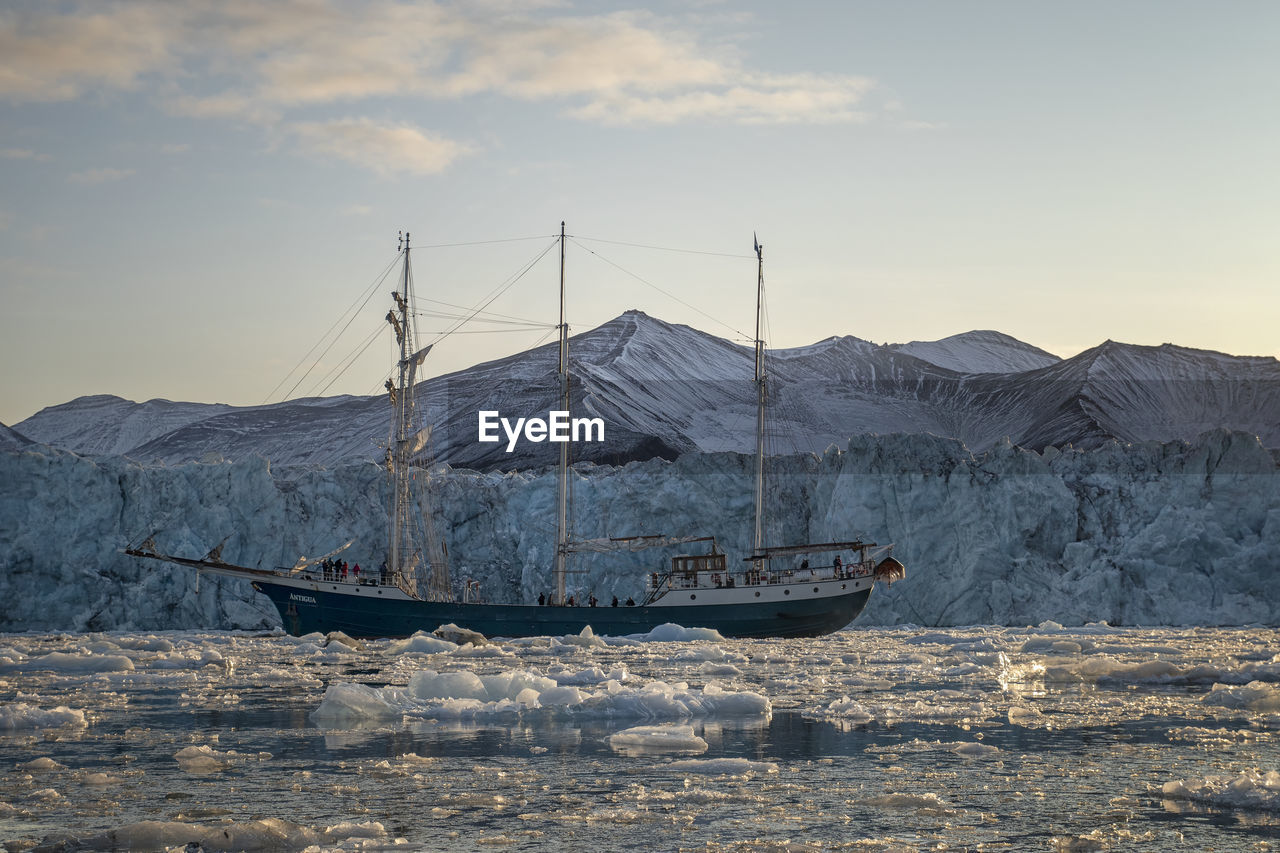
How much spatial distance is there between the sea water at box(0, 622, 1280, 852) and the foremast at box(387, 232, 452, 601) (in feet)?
79.2

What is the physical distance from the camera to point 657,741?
16.5 metres

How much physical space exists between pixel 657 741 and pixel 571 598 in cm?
3509

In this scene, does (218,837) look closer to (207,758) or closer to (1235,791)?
(207,758)

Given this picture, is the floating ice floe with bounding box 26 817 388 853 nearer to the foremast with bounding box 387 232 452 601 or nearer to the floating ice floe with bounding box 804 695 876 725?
the floating ice floe with bounding box 804 695 876 725

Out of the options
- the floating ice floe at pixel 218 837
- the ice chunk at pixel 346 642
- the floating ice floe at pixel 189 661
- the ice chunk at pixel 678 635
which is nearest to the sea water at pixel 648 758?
the floating ice floe at pixel 218 837

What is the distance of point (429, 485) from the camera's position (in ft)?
190

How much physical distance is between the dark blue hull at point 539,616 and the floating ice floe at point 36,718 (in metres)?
31.0

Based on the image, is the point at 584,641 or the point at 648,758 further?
the point at 584,641

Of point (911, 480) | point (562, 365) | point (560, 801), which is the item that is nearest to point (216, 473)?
point (562, 365)

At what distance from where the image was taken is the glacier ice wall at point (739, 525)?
49.6m

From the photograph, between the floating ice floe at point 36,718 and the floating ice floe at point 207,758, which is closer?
the floating ice floe at point 207,758

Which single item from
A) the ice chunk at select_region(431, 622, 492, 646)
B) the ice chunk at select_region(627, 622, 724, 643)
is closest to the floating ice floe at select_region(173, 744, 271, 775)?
the ice chunk at select_region(431, 622, 492, 646)

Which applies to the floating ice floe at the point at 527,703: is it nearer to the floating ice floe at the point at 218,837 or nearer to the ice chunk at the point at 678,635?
the floating ice floe at the point at 218,837

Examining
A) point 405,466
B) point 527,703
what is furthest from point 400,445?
point 527,703
